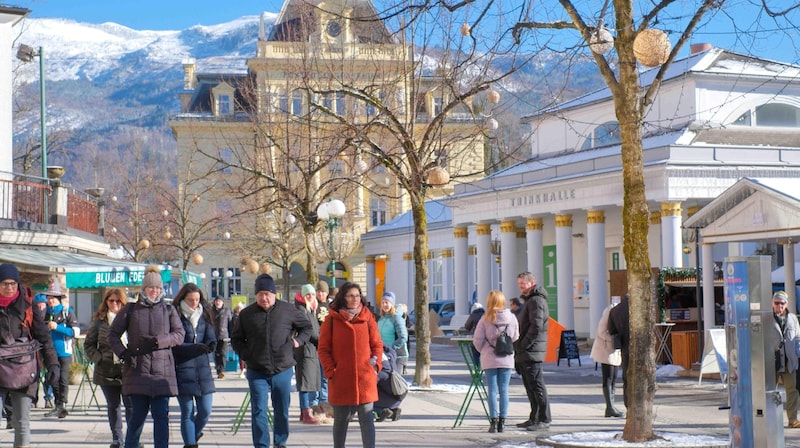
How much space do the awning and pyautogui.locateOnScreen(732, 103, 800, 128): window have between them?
1904cm

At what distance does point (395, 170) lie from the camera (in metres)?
21.9

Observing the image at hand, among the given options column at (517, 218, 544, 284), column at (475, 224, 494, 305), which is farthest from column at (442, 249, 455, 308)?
column at (517, 218, 544, 284)

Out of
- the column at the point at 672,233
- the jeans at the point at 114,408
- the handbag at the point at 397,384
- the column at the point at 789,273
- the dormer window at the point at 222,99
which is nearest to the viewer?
the jeans at the point at 114,408

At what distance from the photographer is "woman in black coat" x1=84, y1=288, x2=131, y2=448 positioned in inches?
530

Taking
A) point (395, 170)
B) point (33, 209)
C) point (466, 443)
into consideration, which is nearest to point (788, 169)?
point (395, 170)

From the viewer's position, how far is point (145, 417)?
463 inches

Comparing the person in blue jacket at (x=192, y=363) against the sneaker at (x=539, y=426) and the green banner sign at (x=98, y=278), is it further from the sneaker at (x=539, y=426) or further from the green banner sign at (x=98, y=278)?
the green banner sign at (x=98, y=278)

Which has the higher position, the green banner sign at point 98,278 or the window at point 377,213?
the window at point 377,213

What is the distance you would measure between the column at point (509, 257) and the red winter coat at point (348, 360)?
101ft

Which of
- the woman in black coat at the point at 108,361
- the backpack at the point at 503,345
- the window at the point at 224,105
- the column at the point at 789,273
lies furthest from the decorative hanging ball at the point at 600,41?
the window at the point at 224,105

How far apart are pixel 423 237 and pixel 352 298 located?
1092 centimetres

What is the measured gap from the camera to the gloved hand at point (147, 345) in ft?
38.2

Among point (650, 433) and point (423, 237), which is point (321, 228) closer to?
point (423, 237)

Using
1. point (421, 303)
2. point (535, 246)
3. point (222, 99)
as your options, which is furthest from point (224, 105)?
point (421, 303)
